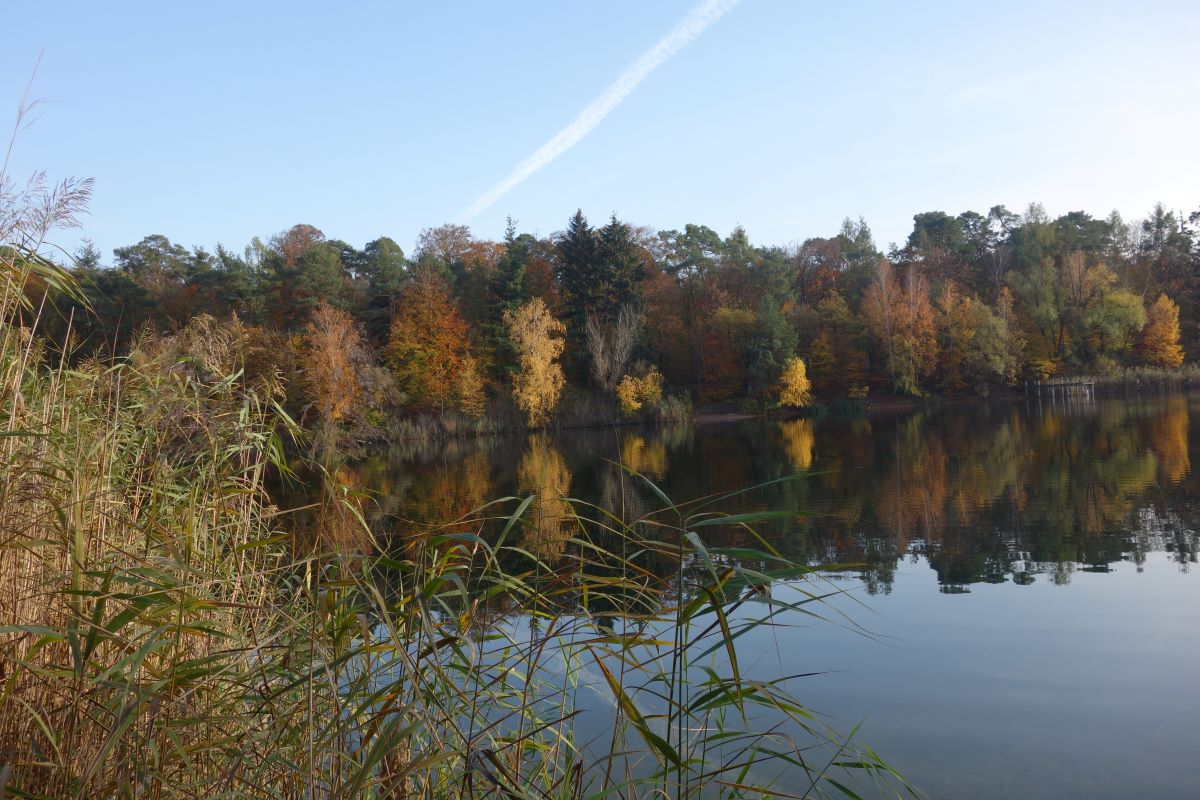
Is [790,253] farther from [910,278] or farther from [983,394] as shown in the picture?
[983,394]

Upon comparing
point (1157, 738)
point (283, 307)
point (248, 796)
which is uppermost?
point (283, 307)

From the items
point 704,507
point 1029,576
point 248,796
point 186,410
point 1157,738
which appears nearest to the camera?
point 248,796

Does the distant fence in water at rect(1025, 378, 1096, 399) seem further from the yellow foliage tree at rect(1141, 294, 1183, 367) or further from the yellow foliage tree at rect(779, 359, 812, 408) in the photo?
the yellow foliage tree at rect(779, 359, 812, 408)

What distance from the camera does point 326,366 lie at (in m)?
28.7

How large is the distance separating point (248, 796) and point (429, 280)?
37.4 metres

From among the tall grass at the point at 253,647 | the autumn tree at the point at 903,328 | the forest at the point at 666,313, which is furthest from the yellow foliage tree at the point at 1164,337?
the tall grass at the point at 253,647

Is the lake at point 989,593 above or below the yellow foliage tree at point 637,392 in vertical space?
below

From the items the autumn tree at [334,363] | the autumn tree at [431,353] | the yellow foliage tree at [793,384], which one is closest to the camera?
the autumn tree at [334,363]

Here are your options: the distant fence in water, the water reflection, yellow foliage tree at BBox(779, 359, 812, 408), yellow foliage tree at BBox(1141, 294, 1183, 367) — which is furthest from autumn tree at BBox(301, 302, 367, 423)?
yellow foliage tree at BBox(1141, 294, 1183, 367)

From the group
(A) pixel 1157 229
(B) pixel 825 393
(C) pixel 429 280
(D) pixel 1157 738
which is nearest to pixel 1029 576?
(D) pixel 1157 738

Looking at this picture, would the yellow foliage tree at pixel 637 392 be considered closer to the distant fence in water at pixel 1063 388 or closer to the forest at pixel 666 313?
the forest at pixel 666 313

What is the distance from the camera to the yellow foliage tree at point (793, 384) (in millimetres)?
39219

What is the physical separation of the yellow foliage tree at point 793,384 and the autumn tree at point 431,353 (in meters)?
14.9

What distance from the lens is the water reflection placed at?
8680 millimetres
